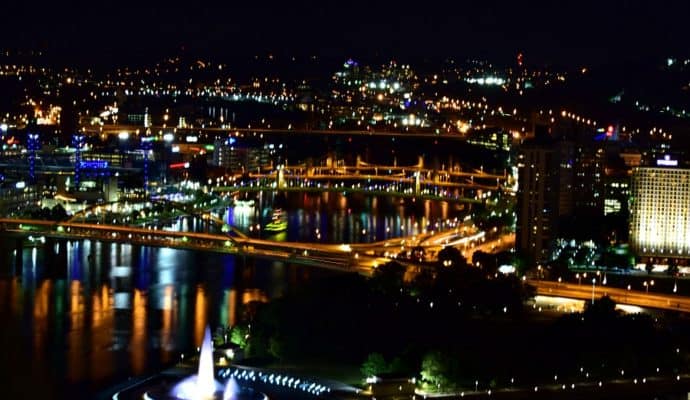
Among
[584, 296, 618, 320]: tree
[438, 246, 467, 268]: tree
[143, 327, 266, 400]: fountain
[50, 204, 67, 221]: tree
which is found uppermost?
[50, 204, 67, 221]: tree

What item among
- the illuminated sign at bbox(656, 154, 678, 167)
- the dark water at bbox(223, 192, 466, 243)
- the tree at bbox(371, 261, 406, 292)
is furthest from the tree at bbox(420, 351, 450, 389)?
the dark water at bbox(223, 192, 466, 243)

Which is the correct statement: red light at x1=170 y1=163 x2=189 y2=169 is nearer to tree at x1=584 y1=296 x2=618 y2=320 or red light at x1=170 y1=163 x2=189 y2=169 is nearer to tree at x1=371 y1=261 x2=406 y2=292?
tree at x1=371 y1=261 x2=406 y2=292

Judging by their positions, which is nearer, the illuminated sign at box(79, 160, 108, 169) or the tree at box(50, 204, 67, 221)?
the tree at box(50, 204, 67, 221)

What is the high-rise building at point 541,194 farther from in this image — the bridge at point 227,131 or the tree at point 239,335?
the bridge at point 227,131

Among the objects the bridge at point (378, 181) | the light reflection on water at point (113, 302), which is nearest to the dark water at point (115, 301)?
the light reflection on water at point (113, 302)

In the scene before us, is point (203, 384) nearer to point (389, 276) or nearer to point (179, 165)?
point (389, 276)
